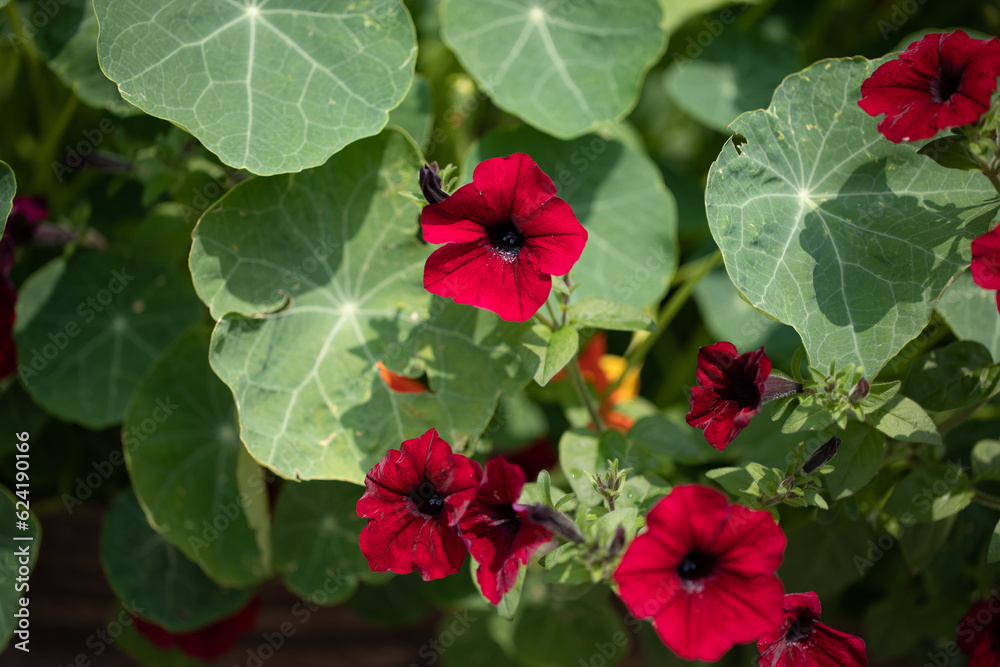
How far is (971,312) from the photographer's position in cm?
101

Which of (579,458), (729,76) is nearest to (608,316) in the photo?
(579,458)

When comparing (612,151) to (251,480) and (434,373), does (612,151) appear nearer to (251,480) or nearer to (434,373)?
(434,373)

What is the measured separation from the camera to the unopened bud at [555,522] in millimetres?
663

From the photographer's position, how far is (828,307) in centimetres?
88

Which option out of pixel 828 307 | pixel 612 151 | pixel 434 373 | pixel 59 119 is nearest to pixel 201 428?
pixel 434 373

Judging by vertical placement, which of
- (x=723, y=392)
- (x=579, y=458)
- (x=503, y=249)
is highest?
(x=503, y=249)

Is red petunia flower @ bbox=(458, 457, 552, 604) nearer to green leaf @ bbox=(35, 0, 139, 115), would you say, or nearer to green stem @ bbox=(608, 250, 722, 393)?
green stem @ bbox=(608, 250, 722, 393)

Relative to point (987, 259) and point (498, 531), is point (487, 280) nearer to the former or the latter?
point (498, 531)

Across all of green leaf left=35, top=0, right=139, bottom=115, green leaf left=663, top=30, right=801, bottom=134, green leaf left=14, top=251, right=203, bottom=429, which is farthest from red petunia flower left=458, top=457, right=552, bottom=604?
green leaf left=663, top=30, right=801, bottom=134

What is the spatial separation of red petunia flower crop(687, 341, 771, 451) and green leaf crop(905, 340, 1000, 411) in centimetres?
31

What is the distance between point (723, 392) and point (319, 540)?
79 cm

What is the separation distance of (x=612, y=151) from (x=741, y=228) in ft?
1.55

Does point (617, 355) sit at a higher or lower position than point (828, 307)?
lower

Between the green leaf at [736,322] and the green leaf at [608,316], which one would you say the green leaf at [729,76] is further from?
the green leaf at [608,316]
